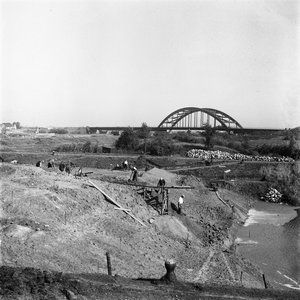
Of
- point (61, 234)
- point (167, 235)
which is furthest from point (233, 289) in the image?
point (167, 235)

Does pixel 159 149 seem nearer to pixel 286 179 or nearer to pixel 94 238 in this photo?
pixel 286 179

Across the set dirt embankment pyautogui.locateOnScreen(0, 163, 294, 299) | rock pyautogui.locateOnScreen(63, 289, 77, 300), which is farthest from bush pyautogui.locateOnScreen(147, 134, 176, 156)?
rock pyautogui.locateOnScreen(63, 289, 77, 300)

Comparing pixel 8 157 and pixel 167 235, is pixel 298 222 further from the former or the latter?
pixel 8 157

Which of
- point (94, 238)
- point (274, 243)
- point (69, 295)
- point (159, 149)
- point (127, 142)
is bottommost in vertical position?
point (274, 243)

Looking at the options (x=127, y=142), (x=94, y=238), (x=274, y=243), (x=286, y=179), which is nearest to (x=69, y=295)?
(x=94, y=238)

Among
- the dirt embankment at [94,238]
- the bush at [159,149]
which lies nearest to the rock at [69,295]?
the dirt embankment at [94,238]

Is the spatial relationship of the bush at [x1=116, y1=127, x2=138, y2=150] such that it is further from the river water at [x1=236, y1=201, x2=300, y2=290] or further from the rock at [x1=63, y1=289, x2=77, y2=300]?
the rock at [x1=63, y1=289, x2=77, y2=300]

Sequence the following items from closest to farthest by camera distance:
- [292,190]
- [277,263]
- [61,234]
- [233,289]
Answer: [233,289], [61,234], [277,263], [292,190]
